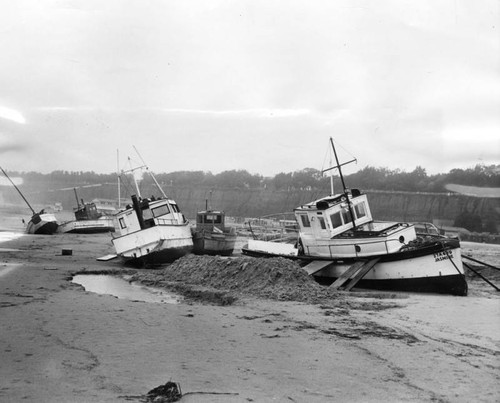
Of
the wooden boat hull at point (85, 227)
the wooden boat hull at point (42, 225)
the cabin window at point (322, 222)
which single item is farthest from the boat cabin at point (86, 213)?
the cabin window at point (322, 222)

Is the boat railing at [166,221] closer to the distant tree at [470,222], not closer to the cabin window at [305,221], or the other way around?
the cabin window at [305,221]

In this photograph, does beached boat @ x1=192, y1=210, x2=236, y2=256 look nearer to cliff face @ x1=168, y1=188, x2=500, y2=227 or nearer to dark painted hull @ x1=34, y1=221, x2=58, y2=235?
dark painted hull @ x1=34, y1=221, x2=58, y2=235

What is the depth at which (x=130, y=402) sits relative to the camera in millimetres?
5637

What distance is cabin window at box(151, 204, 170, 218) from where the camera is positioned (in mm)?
27353

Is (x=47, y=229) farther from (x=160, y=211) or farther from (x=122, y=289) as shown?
(x=122, y=289)

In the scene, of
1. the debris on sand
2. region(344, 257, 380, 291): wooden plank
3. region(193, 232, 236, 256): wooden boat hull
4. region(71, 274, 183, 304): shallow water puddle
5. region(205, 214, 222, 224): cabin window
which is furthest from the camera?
region(205, 214, 222, 224): cabin window

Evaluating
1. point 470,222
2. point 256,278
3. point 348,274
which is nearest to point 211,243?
point 348,274

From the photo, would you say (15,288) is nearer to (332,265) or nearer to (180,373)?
(180,373)

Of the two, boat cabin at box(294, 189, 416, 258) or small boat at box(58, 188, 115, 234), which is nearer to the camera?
boat cabin at box(294, 189, 416, 258)

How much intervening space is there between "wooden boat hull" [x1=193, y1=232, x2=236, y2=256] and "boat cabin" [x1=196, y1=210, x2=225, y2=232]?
127 inches

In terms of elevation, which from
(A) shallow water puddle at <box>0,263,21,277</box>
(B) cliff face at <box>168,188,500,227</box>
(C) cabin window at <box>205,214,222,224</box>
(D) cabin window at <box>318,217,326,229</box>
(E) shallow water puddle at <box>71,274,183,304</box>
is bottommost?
(B) cliff face at <box>168,188,500,227</box>

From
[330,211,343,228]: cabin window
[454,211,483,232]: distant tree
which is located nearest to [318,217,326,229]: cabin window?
[330,211,343,228]: cabin window

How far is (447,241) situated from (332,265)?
441cm

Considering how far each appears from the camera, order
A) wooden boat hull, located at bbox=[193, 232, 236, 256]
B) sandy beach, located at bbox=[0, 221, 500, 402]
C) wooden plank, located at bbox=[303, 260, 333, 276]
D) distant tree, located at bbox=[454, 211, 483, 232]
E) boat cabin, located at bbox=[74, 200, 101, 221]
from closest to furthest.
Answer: sandy beach, located at bbox=[0, 221, 500, 402], wooden plank, located at bbox=[303, 260, 333, 276], wooden boat hull, located at bbox=[193, 232, 236, 256], boat cabin, located at bbox=[74, 200, 101, 221], distant tree, located at bbox=[454, 211, 483, 232]
